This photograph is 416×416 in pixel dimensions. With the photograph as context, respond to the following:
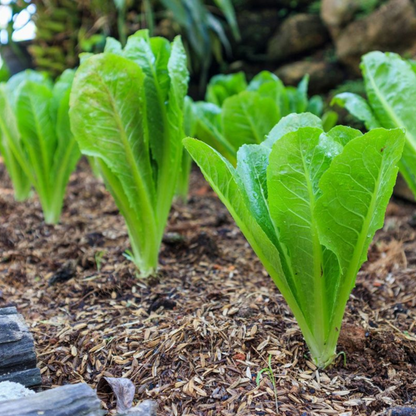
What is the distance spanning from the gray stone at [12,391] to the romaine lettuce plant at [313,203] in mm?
703

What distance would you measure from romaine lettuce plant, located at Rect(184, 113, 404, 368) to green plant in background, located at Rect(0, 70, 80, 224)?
1.55 metres

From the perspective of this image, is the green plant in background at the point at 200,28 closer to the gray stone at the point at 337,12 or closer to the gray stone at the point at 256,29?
the gray stone at the point at 256,29

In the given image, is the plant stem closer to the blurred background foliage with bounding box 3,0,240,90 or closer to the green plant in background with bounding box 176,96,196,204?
the green plant in background with bounding box 176,96,196,204

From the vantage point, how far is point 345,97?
2055 mm

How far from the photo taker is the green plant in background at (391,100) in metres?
1.93

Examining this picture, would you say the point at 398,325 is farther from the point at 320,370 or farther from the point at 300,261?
the point at 300,261

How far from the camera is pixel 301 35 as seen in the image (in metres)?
4.51

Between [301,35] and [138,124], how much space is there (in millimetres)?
3363

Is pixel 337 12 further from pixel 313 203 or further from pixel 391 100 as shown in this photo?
pixel 313 203

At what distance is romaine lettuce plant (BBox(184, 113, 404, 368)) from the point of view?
3.59 ft

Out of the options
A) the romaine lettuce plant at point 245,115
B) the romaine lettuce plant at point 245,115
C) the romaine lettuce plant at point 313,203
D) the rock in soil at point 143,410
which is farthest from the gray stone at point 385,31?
the rock in soil at point 143,410

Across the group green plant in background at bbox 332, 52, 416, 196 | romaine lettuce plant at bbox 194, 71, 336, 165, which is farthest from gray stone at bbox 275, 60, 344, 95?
green plant in background at bbox 332, 52, 416, 196

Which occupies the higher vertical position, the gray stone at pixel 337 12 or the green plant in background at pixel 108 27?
the green plant in background at pixel 108 27

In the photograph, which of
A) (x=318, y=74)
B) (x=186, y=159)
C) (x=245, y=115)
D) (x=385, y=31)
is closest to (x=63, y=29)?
(x=318, y=74)
